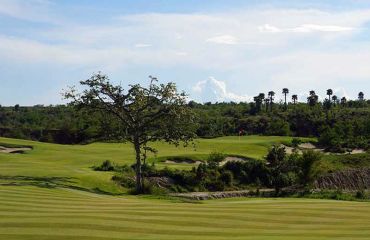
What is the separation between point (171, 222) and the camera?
61.7ft

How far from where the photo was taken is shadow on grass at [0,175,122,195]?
34375 mm

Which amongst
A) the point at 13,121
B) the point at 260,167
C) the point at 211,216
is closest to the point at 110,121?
the point at 260,167

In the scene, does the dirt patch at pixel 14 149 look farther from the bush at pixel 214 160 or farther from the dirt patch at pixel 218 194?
the dirt patch at pixel 218 194

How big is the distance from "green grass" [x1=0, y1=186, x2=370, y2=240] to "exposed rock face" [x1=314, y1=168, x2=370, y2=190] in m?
31.0

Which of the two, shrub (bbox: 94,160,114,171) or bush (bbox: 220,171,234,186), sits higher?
shrub (bbox: 94,160,114,171)

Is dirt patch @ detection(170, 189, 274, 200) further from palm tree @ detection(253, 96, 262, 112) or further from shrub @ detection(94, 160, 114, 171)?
palm tree @ detection(253, 96, 262, 112)

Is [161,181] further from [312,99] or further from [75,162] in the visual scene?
[312,99]

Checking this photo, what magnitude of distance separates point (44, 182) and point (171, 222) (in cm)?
1996

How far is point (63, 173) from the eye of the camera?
43.0m

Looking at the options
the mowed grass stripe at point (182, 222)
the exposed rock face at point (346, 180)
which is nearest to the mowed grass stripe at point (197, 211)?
the mowed grass stripe at point (182, 222)

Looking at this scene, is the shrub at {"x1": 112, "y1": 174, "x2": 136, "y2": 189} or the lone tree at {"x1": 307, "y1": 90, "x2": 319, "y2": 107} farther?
the lone tree at {"x1": 307, "y1": 90, "x2": 319, "y2": 107}

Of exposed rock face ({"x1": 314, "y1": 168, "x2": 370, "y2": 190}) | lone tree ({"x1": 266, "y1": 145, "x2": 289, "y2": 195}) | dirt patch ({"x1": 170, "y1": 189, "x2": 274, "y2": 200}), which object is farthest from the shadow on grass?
exposed rock face ({"x1": 314, "y1": 168, "x2": 370, "y2": 190})

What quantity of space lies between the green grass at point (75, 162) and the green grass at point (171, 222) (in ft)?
47.9

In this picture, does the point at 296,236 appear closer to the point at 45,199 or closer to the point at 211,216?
the point at 211,216
